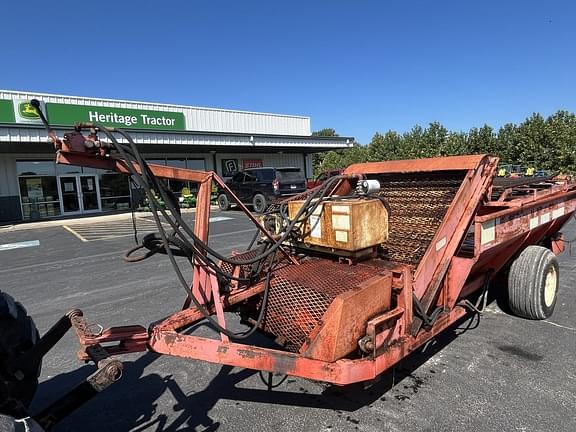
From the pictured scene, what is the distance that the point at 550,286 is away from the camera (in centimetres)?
441

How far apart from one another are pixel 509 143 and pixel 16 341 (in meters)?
34.9

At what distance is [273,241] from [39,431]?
1912 millimetres

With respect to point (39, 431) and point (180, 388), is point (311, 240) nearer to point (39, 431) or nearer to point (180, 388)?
point (180, 388)

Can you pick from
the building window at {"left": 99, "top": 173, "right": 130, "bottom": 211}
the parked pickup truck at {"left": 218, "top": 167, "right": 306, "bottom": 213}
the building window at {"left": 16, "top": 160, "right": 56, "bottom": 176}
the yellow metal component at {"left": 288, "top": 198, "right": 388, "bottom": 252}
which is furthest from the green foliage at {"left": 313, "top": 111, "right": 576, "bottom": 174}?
the yellow metal component at {"left": 288, "top": 198, "right": 388, "bottom": 252}

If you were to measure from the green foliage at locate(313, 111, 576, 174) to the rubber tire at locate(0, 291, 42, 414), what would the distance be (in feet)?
105

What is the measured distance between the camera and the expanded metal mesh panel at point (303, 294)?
283cm

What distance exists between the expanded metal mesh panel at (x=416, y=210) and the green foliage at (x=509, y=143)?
2864 centimetres

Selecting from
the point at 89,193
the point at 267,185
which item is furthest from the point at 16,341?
the point at 89,193

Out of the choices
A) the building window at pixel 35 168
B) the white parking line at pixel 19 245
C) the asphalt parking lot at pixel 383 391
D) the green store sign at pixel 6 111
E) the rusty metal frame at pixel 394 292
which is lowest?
the asphalt parking lot at pixel 383 391

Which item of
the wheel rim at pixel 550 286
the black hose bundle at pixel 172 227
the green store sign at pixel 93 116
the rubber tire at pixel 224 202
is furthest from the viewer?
the rubber tire at pixel 224 202

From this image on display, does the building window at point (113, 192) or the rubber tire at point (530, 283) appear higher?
the building window at point (113, 192)

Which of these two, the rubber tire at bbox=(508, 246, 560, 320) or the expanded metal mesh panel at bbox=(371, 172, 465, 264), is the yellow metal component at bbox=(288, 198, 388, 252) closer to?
the expanded metal mesh panel at bbox=(371, 172, 465, 264)

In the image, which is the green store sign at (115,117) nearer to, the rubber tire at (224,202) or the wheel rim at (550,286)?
the rubber tire at (224,202)

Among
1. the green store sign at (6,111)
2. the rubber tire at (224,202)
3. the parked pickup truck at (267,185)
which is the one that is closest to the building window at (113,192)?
the green store sign at (6,111)
